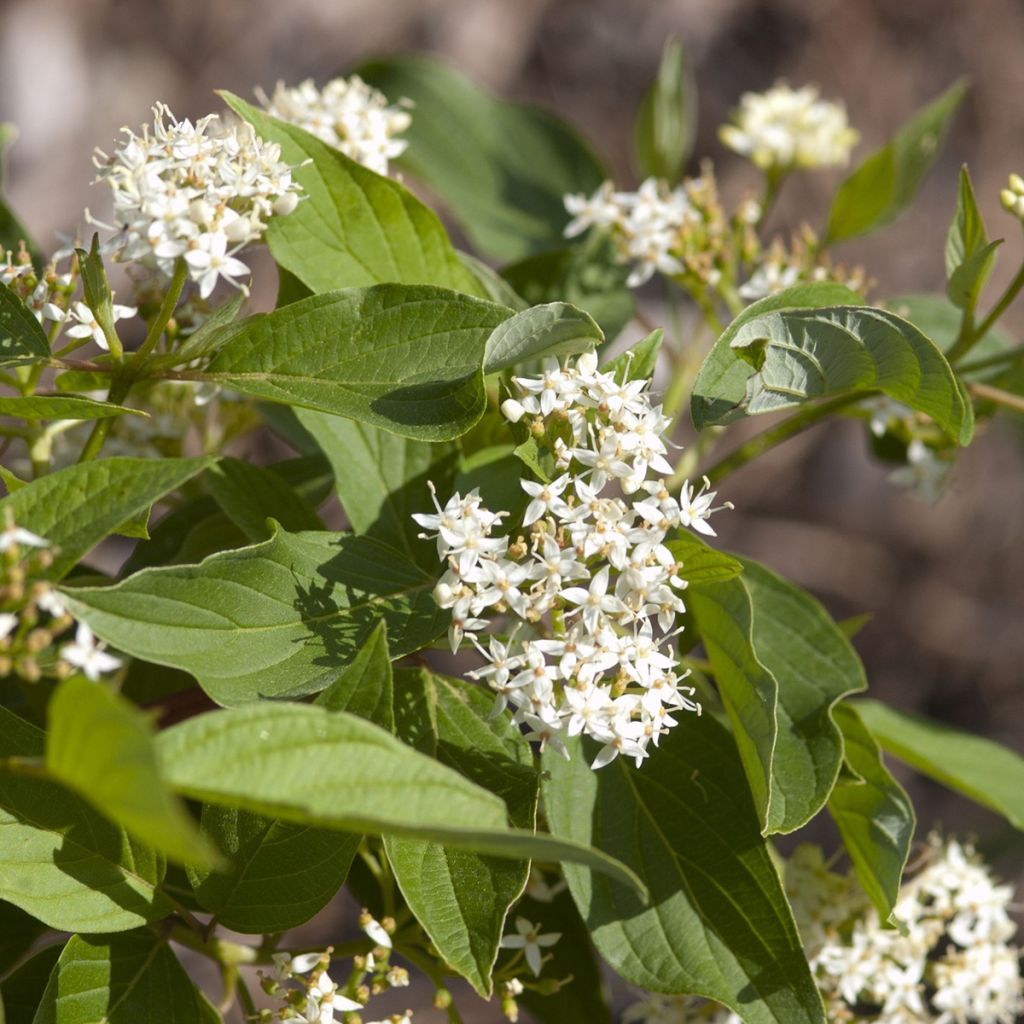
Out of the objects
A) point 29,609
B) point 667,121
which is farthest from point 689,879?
point 667,121

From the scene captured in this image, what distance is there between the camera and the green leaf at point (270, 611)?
2.96 feet

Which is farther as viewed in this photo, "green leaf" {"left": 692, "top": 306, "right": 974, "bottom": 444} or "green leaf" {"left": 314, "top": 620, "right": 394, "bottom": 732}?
"green leaf" {"left": 692, "top": 306, "right": 974, "bottom": 444}

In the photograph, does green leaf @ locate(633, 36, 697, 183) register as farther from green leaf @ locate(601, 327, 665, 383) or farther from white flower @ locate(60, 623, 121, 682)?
white flower @ locate(60, 623, 121, 682)

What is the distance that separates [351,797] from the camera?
0.75 m

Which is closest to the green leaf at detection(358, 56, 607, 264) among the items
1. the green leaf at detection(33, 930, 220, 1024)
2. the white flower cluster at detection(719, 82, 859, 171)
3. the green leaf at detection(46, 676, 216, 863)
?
the white flower cluster at detection(719, 82, 859, 171)

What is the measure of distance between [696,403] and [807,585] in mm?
3085

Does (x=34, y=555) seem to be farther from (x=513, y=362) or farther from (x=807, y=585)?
(x=807, y=585)

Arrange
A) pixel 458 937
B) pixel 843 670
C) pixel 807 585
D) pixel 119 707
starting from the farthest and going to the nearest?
pixel 807 585 → pixel 843 670 → pixel 458 937 → pixel 119 707

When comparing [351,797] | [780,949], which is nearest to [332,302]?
[351,797]

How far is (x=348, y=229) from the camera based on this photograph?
1.21 metres

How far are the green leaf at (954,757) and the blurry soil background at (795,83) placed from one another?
2184 millimetres

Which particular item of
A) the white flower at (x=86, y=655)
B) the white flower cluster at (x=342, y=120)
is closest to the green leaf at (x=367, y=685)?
the white flower at (x=86, y=655)

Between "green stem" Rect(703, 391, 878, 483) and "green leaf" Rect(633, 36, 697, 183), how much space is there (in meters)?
0.67

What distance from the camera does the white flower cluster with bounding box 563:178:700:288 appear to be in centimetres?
150
